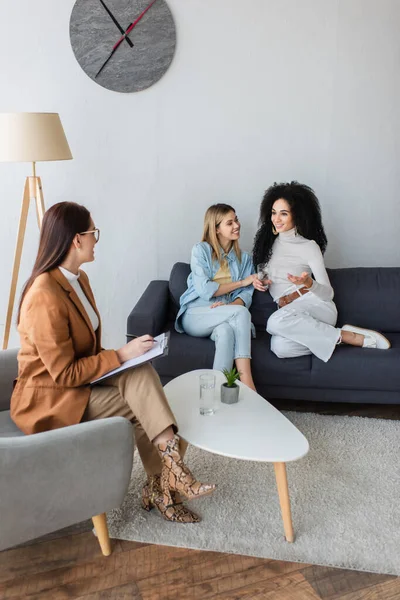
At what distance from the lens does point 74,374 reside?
83.9 inches

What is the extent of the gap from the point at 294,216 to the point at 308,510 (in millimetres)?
1718

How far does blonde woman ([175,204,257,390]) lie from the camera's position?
3.13m

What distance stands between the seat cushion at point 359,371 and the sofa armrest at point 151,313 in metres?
0.86

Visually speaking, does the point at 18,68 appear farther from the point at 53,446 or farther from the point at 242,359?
the point at 53,446

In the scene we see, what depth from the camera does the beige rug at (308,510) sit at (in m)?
2.10

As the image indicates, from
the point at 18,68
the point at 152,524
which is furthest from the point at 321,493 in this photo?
the point at 18,68

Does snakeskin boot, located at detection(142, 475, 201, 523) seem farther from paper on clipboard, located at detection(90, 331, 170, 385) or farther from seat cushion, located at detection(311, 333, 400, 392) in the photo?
seat cushion, located at detection(311, 333, 400, 392)

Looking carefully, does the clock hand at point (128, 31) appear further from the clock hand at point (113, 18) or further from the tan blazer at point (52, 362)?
the tan blazer at point (52, 362)

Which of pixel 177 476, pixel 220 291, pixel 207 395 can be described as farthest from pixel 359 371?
pixel 177 476

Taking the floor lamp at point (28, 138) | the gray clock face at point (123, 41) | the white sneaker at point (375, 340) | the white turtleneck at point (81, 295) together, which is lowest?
the white sneaker at point (375, 340)

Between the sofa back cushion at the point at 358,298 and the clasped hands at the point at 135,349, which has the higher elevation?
the clasped hands at the point at 135,349

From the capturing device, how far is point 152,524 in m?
2.23

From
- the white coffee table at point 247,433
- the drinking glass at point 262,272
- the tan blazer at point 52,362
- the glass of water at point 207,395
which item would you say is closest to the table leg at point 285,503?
the white coffee table at point 247,433

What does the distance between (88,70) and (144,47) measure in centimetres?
36
